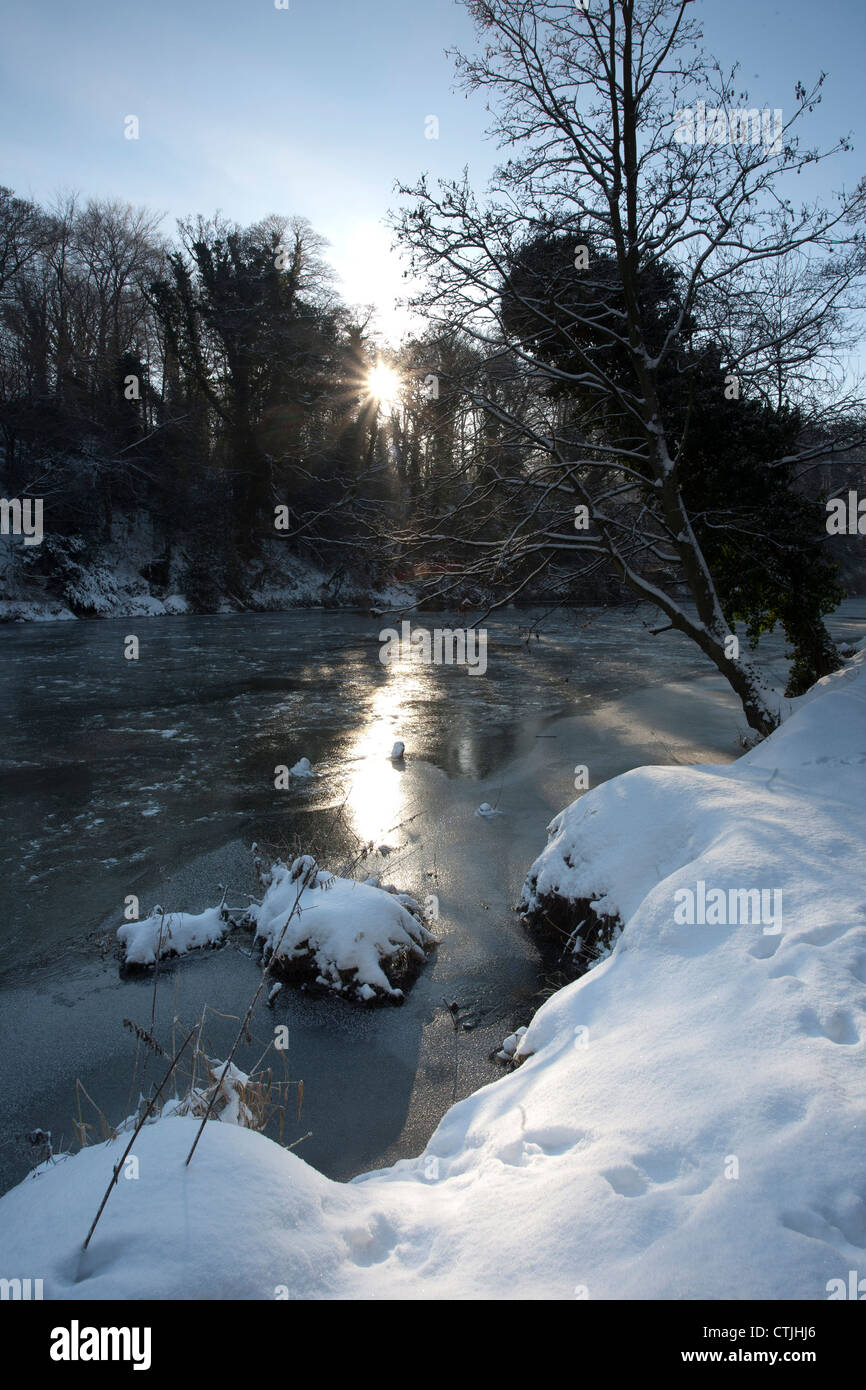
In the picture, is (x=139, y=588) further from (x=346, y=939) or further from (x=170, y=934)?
(x=346, y=939)

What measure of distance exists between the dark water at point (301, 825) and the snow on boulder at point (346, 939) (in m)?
0.17

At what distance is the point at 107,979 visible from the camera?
204 inches

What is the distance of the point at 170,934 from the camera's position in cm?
551

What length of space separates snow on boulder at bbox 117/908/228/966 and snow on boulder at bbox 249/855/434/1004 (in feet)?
1.28

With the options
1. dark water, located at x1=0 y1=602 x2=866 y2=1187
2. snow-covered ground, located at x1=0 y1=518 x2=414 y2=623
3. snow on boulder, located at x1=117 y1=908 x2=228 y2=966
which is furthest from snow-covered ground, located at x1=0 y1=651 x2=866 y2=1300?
snow-covered ground, located at x1=0 y1=518 x2=414 y2=623

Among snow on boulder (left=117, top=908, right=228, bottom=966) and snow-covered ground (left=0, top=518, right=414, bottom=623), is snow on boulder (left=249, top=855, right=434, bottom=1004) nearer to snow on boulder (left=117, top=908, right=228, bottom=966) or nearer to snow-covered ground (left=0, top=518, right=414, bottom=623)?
snow on boulder (left=117, top=908, right=228, bottom=966)

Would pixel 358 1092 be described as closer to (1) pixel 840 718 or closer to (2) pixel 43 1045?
(2) pixel 43 1045

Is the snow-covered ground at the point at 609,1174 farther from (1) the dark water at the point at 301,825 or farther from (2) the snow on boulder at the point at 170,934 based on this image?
(2) the snow on boulder at the point at 170,934

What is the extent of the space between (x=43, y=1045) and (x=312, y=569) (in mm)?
35889

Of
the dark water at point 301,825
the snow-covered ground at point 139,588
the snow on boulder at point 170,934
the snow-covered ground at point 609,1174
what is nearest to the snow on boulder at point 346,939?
the dark water at point 301,825

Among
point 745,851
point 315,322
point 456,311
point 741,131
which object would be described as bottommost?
point 745,851

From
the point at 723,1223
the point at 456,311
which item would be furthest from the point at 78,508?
the point at 723,1223

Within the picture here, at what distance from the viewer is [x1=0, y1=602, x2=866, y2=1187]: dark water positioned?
424 centimetres

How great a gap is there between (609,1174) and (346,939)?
3.13 m
